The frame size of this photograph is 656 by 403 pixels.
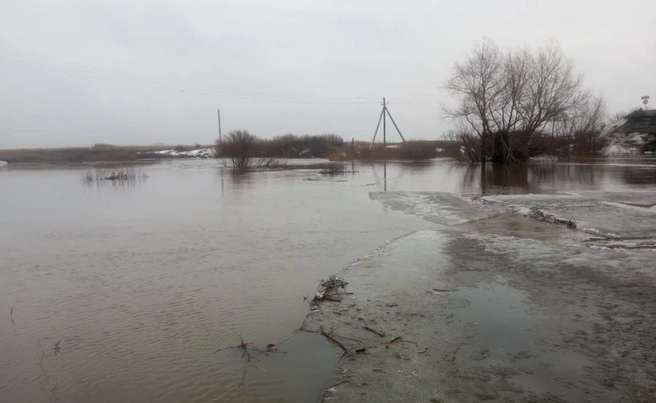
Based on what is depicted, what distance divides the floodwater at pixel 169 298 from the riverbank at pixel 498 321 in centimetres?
49

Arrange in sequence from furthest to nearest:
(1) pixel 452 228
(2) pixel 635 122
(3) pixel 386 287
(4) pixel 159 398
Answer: (2) pixel 635 122, (1) pixel 452 228, (3) pixel 386 287, (4) pixel 159 398

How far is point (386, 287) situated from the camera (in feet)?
18.7

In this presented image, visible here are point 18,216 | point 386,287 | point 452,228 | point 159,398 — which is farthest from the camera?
point 18,216

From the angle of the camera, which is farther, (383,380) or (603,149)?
(603,149)

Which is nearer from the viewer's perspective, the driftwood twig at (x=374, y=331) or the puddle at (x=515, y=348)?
the puddle at (x=515, y=348)

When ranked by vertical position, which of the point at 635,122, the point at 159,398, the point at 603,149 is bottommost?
the point at 159,398

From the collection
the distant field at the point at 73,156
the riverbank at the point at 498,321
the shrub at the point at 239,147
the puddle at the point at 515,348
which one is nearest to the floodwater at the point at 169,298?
the riverbank at the point at 498,321

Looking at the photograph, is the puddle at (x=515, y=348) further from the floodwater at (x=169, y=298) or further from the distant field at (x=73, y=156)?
the distant field at (x=73, y=156)

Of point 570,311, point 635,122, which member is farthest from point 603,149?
point 570,311

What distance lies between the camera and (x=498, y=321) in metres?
4.54

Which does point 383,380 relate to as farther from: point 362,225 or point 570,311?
point 362,225

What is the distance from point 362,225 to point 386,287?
15.1ft

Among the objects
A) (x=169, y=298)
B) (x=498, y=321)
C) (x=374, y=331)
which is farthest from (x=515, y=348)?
(x=169, y=298)

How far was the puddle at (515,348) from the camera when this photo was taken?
11.2 ft
